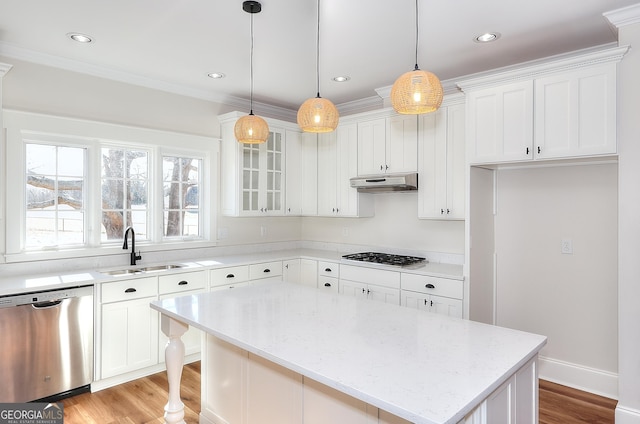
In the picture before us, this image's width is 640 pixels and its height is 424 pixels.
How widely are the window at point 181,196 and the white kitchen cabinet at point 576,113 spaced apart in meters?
3.31

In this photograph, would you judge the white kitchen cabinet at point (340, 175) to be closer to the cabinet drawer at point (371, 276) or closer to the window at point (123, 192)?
the cabinet drawer at point (371, 276)

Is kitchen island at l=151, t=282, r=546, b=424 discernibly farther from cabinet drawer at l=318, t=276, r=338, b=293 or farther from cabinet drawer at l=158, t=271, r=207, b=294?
cabinet drawer at l=318, t=276, r=338, b=293

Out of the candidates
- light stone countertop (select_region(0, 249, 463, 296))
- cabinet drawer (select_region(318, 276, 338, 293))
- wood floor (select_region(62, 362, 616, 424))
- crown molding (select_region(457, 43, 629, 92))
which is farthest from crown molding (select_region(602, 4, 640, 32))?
cabinet drawer (select_region(318, 276, 338, 293))

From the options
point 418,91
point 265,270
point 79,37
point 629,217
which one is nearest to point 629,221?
point 629,217

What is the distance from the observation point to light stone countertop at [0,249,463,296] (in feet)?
9.32

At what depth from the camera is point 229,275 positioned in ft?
12.8

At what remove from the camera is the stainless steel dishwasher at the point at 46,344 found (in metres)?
2.71

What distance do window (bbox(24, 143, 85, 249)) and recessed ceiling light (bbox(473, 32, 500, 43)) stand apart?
3.45 m

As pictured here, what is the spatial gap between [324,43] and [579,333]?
3100 millimetres

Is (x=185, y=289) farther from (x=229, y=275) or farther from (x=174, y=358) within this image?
(x=174, y=358)

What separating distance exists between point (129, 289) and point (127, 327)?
12.5 inches

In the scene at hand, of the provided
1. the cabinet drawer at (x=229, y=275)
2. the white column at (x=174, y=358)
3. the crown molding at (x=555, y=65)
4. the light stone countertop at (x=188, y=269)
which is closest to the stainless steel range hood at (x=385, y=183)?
the light stone countertop at (x=188, y=269)

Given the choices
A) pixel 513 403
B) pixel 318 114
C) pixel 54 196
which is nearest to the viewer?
pixel 513 403

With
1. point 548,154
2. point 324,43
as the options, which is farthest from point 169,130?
point 548,154
